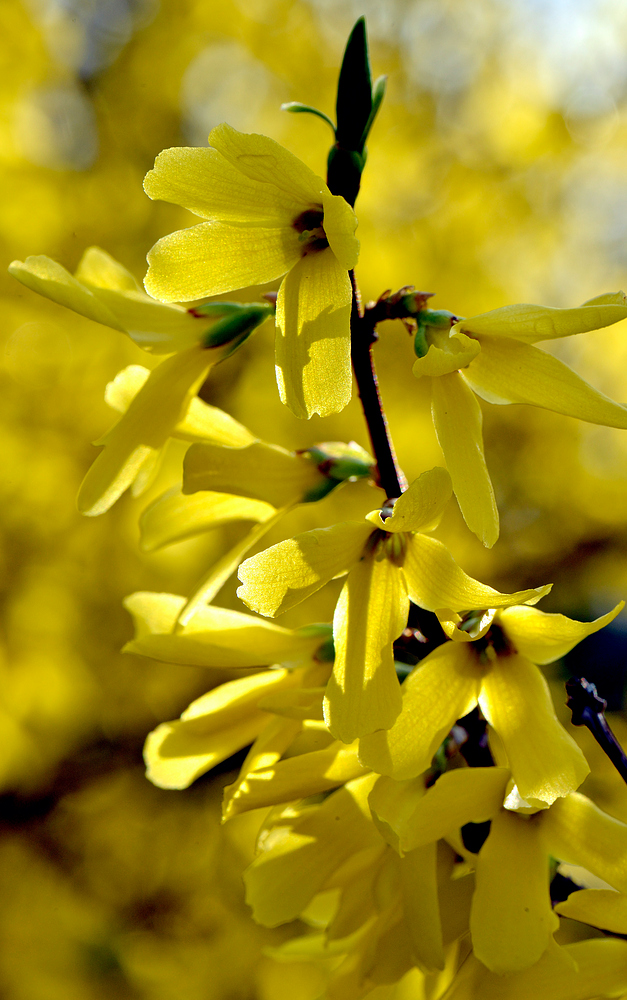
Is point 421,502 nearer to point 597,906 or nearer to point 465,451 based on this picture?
point 465,451

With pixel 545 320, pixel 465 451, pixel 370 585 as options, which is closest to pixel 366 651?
pixel 370 585

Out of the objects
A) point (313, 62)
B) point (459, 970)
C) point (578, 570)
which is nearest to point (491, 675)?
point (459, 970)

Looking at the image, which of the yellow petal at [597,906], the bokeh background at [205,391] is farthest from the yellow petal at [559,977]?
the bokeh background at [205,391]

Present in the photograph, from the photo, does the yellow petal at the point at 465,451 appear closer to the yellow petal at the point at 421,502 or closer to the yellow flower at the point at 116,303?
the yellow petal at the point at 421,502

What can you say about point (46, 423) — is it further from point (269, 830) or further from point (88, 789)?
point (269, 830)

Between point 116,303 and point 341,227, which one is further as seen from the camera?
point 116,303
